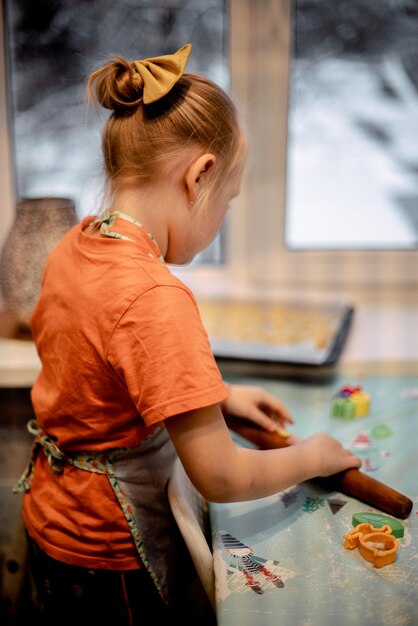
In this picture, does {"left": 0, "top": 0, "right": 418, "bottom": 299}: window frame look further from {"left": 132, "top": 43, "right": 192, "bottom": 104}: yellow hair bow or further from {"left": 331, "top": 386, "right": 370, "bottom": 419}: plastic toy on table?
{"left": 132, "top": 43, "right": 192, "bottom": 104}: yellow hair bow

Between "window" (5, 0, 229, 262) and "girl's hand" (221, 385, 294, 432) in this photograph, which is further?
"window" (5, 0, 229, 262)

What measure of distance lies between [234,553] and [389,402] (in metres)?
0.41

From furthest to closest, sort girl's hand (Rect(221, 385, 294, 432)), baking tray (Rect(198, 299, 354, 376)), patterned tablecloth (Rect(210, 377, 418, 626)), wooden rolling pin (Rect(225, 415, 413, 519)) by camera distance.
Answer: baking tray (Rect(198, 299, 354, 376)) < girl's hand (Rect(221, 385, 294, 432)) < wooden rolling pin (Rect(225, 415, 413, 519)) < patterned tablecloth (Rect(210, 377, 418, 626))

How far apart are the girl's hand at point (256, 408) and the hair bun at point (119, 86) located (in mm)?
366

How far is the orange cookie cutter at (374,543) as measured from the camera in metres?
0.53

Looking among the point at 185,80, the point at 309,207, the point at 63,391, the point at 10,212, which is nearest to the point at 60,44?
the point at 10,212

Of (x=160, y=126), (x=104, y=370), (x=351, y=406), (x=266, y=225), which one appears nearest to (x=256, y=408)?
(x=351, y=406)

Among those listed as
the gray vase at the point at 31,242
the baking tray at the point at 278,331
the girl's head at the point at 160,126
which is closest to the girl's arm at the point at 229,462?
the girl's head at the point at 160,126

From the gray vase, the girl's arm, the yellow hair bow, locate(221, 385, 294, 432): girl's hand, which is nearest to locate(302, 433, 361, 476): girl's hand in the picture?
the girl's arm

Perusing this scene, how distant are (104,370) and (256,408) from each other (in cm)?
25

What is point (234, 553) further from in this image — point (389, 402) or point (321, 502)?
point (389, 402)

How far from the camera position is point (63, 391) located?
647mm

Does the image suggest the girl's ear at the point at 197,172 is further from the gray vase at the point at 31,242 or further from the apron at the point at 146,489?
the gray vase at the point at 31,242

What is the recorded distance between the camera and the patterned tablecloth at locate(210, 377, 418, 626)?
486 millimetres
